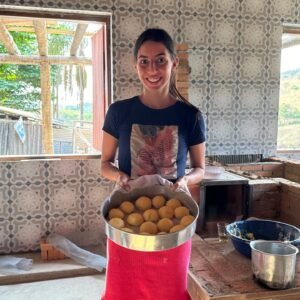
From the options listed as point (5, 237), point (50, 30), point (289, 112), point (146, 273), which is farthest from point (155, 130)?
point (289, 112)

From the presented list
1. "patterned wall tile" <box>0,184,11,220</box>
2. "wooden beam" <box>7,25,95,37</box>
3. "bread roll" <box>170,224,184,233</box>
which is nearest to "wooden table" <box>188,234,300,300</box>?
"bread roll" <box>170,224,184,233</box>

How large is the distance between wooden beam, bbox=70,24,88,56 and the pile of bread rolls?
1.86 m

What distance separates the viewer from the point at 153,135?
1.03 m

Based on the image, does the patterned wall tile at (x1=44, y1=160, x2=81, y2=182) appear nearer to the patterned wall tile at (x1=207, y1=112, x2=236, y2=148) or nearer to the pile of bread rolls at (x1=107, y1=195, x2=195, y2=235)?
the patterned wall tile at (x1=207, y1=112, x2=236, y2=148)

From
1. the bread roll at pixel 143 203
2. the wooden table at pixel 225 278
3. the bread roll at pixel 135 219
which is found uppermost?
the bread roll at pixel 143 203

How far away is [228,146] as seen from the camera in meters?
2.54

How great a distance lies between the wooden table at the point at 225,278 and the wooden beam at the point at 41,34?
191 centimetres

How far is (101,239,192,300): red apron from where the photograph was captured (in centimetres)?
82

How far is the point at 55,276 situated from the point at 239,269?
139 centimetres

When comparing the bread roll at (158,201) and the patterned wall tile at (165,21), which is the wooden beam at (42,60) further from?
the bread roll at (158,201)

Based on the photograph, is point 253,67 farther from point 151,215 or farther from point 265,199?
point 151,215

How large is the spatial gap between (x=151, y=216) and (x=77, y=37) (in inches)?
81.2

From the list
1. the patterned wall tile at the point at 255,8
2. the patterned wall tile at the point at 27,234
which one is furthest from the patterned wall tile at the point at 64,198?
the patterned wall tile at the point at 255,8

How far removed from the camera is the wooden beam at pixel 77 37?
94.0 inches
